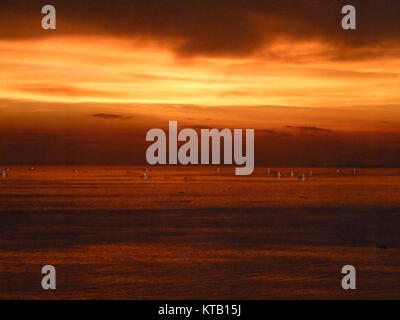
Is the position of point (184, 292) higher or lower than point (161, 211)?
lower

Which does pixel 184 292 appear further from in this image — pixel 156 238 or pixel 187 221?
pixel 187 221

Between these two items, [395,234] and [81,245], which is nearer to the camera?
[81,245]

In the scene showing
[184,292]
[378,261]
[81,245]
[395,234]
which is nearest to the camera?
[184,292]

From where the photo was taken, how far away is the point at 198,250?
30.8 metres

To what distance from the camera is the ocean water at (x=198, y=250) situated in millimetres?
22953

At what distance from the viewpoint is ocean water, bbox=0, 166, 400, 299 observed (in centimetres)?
2295

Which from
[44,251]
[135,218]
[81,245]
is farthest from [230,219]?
[44,251]

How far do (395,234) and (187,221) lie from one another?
12752 mm

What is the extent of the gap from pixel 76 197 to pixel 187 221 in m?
25.3

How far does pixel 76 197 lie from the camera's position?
212ft
